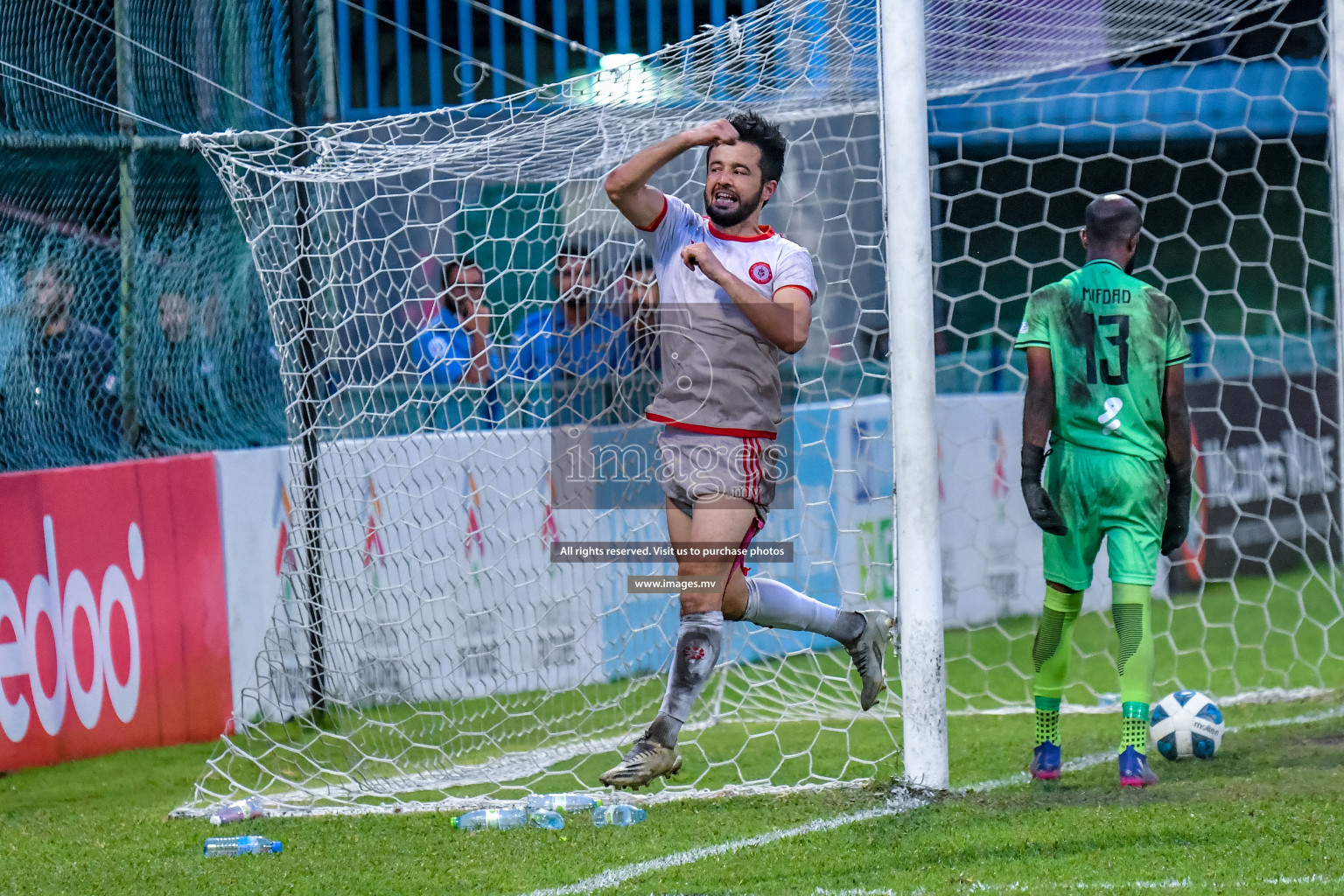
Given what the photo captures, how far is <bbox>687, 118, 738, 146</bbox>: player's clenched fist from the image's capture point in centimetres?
411

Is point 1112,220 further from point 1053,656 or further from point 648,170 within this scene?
point 648,170

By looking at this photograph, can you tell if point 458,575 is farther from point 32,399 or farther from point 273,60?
point 273,60

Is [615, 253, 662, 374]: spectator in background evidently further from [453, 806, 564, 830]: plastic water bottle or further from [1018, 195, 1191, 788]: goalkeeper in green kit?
[453, 806, 564, 830]: plastic water bottle

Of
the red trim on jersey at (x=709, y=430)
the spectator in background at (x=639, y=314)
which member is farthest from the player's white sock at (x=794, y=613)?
the spectator in background at (x=639, y=314)

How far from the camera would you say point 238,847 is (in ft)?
14.5

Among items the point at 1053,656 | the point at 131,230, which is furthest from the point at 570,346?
the point at 1053,656

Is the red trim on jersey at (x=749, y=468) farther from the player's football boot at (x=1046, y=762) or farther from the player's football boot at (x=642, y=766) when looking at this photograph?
the player's football boot at (x=1046, y=762)

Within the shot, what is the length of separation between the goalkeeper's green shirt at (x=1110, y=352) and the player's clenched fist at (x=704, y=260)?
1.37 metres

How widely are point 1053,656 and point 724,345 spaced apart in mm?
1685

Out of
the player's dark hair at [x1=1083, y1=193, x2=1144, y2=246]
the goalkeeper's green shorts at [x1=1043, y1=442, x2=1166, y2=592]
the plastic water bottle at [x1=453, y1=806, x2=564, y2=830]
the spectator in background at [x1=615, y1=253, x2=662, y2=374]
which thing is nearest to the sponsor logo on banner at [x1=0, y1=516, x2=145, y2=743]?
the plastic water bottle at [x1=453, y1=806, x2=564, y2=830]

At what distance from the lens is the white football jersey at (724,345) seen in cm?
436

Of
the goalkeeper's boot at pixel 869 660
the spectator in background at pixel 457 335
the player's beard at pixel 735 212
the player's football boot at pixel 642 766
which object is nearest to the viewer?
the player's football boot at pixel 642 766

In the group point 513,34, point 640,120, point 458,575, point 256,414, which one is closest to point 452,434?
point 458,575

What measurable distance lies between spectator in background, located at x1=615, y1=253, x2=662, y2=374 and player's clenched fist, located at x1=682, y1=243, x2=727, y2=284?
7.87 feet
